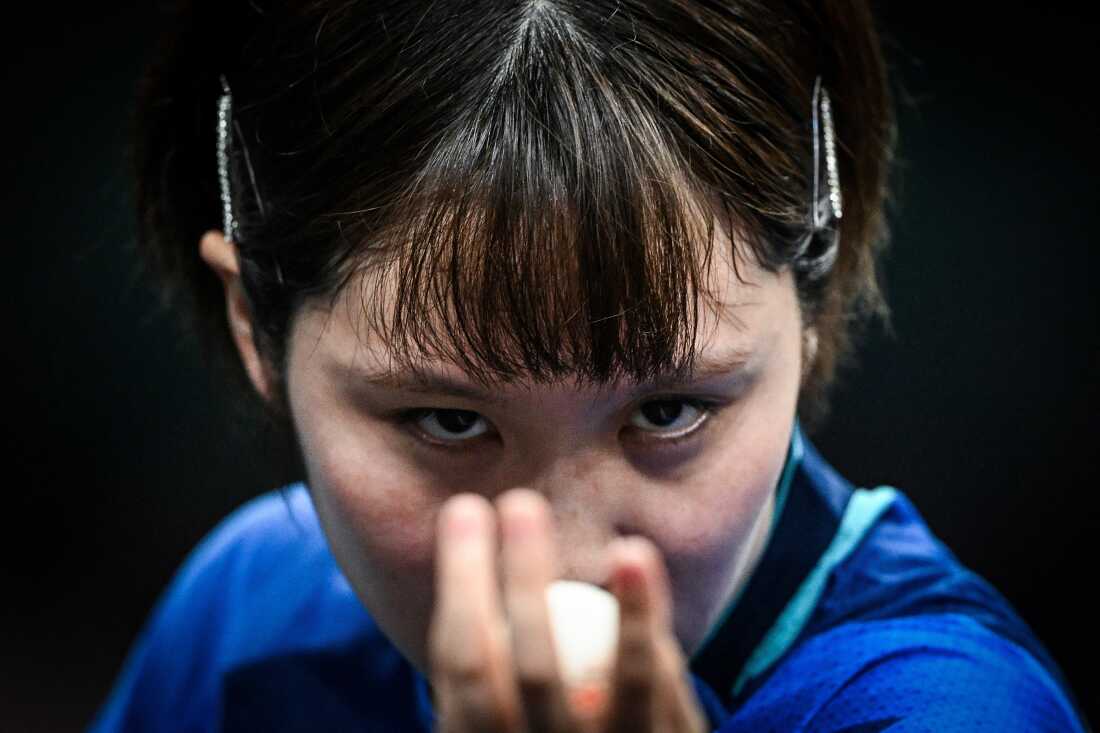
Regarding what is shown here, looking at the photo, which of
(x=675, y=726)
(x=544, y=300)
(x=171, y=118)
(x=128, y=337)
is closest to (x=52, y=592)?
(x=128, y=337)

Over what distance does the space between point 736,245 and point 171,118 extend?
0.41m

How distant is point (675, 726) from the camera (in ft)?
1.58

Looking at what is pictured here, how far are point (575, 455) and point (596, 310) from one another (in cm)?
8

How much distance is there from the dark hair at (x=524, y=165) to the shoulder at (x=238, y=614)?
0.99 ft

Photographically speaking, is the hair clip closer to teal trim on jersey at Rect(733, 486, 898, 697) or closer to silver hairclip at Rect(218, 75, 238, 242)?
silver hairclip at Rect(218, 75, 238, 242)

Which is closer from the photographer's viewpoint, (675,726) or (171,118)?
(675,726)

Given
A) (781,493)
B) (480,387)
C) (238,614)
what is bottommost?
(238,614)

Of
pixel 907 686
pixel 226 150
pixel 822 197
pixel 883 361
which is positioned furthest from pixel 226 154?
pixel 883 361

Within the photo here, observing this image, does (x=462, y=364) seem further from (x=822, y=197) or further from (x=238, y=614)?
(x=238, y=614)

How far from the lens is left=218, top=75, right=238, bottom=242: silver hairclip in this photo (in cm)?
77

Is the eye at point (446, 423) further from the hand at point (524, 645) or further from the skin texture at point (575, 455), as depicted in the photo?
the hand at point (524, 645)

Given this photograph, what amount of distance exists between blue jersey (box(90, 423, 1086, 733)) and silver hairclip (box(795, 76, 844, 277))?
12 centimetres

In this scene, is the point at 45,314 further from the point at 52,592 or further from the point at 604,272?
the point at 604,272

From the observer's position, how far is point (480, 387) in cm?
63
